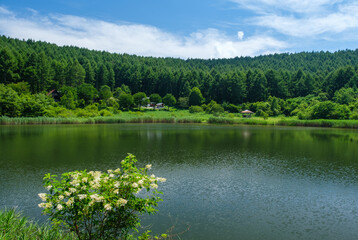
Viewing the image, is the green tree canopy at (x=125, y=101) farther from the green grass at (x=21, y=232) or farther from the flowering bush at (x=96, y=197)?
the flowering bush at (x=96, y=197)

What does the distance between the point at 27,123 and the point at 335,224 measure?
181 ft

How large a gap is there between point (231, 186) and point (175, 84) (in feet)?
298

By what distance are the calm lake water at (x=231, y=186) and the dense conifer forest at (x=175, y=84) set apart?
43.7m

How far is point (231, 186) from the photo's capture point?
14.9m

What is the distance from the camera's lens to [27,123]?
53.4 metres

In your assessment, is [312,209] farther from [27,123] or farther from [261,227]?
[27,123]

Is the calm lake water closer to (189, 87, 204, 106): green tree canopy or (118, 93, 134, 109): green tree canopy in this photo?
(118, 93, 134, 109): green tree canopy

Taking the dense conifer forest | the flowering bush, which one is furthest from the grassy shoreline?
the flowering bush

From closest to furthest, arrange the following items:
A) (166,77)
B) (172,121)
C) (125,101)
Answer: (172,121), (125,101), (166,77)

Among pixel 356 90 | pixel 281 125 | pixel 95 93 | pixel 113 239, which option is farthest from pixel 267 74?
pixel 113 239

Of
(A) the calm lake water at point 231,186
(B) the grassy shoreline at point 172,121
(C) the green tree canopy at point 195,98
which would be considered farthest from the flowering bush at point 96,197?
(C) the green tree canopy at point 195,98

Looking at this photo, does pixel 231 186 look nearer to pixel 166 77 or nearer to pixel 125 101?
pixel 125 101

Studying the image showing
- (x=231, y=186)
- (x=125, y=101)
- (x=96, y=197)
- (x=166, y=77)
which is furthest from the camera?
(x=166, y=77)

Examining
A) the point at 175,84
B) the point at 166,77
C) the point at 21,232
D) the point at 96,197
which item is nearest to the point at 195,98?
the point at 175,84
